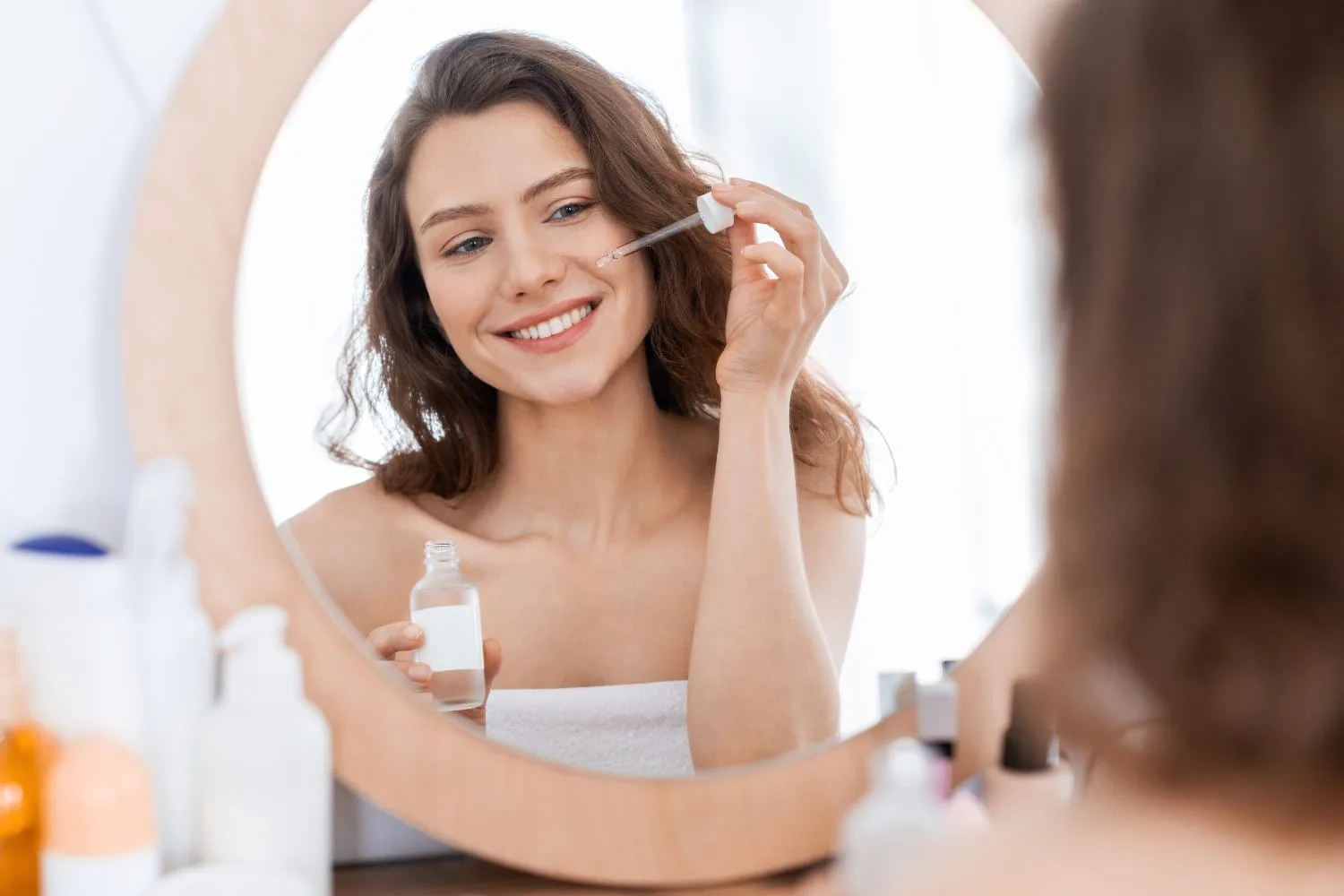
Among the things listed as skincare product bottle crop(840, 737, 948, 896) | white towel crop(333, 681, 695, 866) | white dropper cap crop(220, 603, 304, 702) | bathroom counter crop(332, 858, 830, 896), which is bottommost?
bathroom counter crop(332, 858, 830, 896)

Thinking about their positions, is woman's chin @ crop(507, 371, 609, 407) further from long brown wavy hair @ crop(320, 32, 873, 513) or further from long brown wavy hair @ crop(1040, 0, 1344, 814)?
long brown wavy hair @ crop(1040, 0, 1344, 814)

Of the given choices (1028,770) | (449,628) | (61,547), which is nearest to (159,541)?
(61,547)

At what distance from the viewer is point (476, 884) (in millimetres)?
706

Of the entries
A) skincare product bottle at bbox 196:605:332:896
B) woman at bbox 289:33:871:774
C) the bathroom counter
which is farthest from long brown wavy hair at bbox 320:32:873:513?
the bathroom counter

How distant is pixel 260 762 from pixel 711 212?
1.23 ft

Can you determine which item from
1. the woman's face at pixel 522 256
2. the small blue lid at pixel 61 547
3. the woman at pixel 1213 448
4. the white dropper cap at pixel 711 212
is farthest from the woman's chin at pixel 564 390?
the woman at pixel 1213 448

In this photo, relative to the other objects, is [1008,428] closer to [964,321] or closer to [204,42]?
[964,321]

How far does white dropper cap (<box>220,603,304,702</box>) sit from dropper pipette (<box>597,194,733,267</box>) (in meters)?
0.26

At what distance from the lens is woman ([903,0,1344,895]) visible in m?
0.39

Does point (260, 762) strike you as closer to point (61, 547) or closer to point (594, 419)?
point (61, 547)

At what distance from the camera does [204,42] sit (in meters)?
0.68

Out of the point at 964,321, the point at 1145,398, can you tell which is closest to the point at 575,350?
the point at 964,321

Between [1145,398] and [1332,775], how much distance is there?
0.13 m

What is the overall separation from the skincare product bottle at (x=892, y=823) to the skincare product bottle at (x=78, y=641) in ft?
1.20
